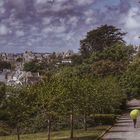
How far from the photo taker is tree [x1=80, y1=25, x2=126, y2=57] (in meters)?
105

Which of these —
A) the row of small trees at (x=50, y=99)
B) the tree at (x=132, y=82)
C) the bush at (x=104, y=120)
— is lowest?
the bush at (x=104, y=120)

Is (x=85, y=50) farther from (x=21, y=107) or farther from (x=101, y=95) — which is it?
Answer: (x=21, y=107)

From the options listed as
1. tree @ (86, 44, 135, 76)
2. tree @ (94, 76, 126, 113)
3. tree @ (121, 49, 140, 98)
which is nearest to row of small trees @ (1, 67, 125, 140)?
tree @ (94, 76, 126, 113)

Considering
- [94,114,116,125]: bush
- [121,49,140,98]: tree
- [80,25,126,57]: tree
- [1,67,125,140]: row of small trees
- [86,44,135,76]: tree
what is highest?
[80,25,126,57]: tree

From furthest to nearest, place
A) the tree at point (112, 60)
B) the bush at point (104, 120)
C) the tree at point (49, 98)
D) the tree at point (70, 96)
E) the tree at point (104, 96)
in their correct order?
1. the tree at point (112, 60)
2. the bush at point (104, 120)
3. the tree at point (104, 96)
4. the tree at point (70, 96)
5. the tree at point (49, 98)

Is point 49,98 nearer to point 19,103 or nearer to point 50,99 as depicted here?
point 50,99

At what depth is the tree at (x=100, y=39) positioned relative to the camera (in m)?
105

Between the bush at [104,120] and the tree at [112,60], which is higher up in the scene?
the tree at [112,60]

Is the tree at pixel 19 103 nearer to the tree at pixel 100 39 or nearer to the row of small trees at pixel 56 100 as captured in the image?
the row of small trees at pixel 56 100

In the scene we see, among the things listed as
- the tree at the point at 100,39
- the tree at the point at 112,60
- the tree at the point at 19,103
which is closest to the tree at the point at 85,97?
the tree at the point at 19,103

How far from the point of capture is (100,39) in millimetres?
106562

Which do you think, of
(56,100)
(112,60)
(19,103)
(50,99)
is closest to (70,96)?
(56,100)

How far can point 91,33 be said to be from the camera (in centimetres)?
10662

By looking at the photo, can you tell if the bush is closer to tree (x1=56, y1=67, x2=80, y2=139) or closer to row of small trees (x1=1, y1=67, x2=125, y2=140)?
row of small trees (x1=1, y1=67, x2=125, y2=140)
